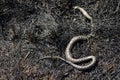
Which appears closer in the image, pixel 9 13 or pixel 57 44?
pixel 57 44

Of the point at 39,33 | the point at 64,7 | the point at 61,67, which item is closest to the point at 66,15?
the point at 64,7

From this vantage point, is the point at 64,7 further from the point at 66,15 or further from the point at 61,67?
the point at 61,67

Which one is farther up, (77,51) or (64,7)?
(64,7)

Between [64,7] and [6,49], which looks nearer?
[6,49]

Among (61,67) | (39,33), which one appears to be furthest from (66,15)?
(61,67)

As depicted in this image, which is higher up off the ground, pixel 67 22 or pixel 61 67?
pixel 67 22

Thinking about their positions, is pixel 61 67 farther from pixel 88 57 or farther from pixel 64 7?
pixel 64 7
